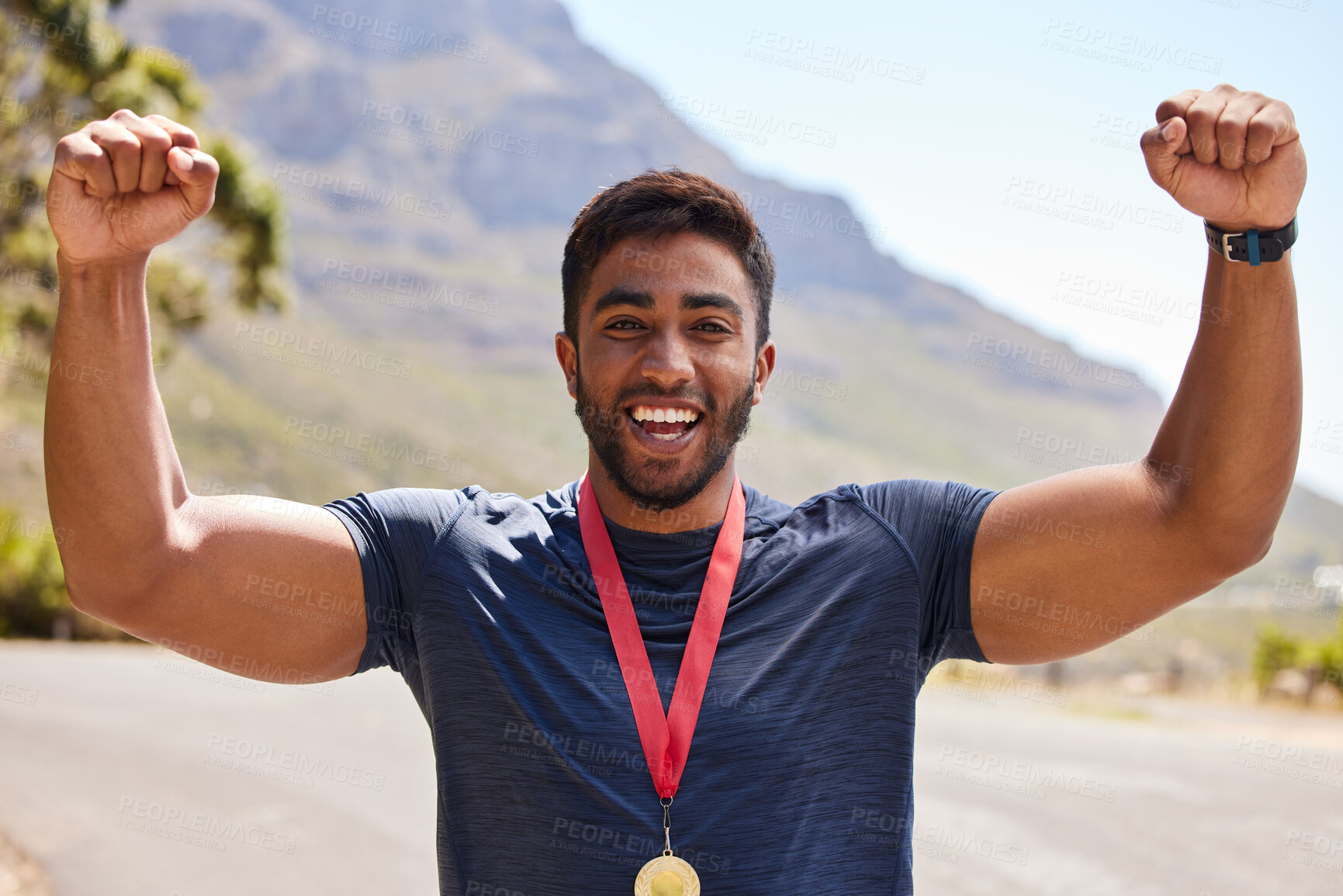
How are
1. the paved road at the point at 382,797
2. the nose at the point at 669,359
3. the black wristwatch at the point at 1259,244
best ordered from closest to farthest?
1. the black wristwatch at the point at 1259,244
2. the nose at the point at 669,359
3. the paved road at the point at 382,797

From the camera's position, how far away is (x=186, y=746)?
11.2 m

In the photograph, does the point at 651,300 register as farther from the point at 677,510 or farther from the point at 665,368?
the point at 677,510

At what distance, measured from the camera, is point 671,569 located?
2.38 meters

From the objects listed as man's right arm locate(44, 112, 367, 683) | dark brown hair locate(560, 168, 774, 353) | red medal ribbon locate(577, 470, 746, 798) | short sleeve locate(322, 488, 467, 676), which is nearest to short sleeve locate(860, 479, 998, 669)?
red medal ribbon locate(577, 470, 746, 798)

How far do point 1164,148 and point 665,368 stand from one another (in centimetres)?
106

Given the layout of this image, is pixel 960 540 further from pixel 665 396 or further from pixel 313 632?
pixel 313 632

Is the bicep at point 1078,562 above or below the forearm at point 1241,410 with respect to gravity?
below

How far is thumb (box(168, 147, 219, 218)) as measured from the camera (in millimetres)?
1823

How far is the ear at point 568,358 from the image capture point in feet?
8.72

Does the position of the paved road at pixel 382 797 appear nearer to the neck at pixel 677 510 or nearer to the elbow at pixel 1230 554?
the neck at pixel 677 510

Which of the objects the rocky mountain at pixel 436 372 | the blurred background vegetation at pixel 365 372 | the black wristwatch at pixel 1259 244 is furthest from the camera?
the rocky mountain at pixel 436 372

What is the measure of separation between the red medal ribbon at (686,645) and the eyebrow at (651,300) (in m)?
0.45

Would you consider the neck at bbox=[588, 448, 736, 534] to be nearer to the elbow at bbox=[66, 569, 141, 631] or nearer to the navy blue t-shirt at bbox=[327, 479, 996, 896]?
the navy blue t-shirt at bbox=[327, 479, 996, 896]

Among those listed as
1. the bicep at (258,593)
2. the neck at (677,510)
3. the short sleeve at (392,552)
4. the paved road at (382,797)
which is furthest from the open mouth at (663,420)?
the paved road at (382,797)
